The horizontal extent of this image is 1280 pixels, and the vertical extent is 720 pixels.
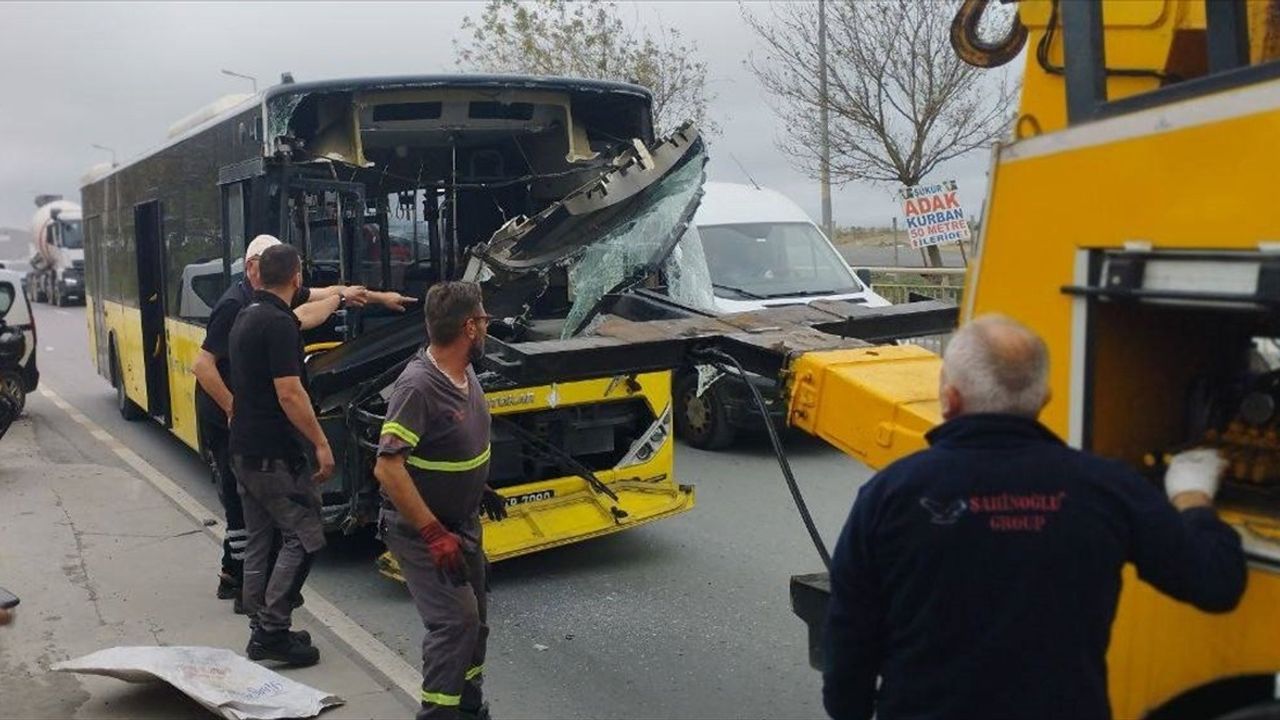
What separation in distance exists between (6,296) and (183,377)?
4.80 metres

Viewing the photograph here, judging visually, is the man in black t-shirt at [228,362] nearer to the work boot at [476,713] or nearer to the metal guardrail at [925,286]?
the work boot at [476,713]

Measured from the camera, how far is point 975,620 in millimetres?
2400

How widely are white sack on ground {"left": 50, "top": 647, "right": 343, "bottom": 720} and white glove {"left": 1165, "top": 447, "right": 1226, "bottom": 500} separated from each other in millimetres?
3510

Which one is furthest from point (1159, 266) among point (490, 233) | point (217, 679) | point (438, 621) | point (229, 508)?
point (490, 233)

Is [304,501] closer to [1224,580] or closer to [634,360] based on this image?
[634,360]

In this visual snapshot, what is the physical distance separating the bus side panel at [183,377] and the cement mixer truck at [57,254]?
28.0 meters

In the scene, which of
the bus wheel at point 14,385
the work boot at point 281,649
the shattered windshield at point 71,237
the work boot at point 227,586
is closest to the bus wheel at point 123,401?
the bus wheel at point 14,385

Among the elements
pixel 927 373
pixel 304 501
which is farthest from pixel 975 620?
pixel 304 501

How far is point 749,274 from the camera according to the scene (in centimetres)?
1128

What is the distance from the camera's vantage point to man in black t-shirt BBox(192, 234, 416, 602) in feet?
19.6

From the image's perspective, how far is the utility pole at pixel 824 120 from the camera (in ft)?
66.1

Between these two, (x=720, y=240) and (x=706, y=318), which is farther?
(x=720, y=240)

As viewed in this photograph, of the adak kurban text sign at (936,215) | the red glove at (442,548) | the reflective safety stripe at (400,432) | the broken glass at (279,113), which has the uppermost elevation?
the broken glass at (279,113)

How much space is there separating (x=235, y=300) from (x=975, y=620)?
4.54 meters
